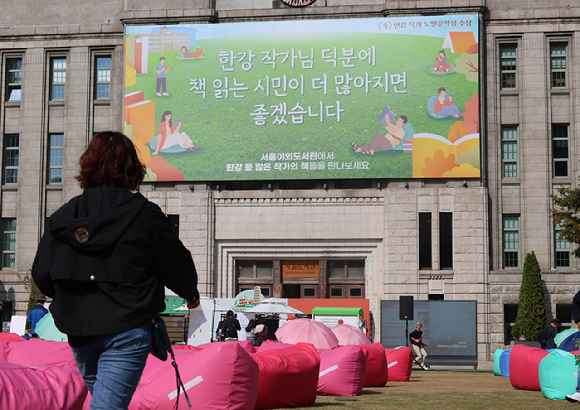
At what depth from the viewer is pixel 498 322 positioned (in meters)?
33.5

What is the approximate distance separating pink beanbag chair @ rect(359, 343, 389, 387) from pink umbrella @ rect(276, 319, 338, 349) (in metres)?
0.99

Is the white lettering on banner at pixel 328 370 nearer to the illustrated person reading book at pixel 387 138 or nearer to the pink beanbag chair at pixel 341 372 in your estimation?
the pink beanbag chair at pixel 341 372

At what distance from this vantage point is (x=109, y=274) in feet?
12.8

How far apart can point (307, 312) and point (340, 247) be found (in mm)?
Answer: 3729

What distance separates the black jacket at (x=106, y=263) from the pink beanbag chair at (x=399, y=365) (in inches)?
625

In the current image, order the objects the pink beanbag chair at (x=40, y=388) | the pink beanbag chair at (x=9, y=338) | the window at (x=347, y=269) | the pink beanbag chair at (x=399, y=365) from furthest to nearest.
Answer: the window at (x=347, y=269) < the pink beanbag chair at (x=399, y=365) < the pink beanbag chair at (x=9, y=338) < the pink beanbag chair at (x=40, y=388)

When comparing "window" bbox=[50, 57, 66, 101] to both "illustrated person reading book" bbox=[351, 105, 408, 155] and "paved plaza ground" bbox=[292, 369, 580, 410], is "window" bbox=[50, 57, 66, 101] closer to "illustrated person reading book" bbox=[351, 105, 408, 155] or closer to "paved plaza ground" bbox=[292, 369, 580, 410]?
"illustrated person reading book" bbox=[351, 105, 408, 155]

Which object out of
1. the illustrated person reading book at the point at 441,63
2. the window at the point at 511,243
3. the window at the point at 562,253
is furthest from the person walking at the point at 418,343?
Answer: the illustrated person reading book at the point at 441,63

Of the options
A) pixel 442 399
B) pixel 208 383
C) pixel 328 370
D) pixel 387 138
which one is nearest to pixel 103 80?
pixel 387 138

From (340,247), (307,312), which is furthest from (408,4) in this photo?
(307,312)

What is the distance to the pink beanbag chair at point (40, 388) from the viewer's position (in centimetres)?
580

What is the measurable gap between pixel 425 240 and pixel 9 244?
67.5 ft

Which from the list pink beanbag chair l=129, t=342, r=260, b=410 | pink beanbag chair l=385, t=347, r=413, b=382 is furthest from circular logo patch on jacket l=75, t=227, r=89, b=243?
pink beanbag chair l=385, t=347, r=413, b=382

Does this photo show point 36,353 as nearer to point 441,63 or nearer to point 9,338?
point 9,338
